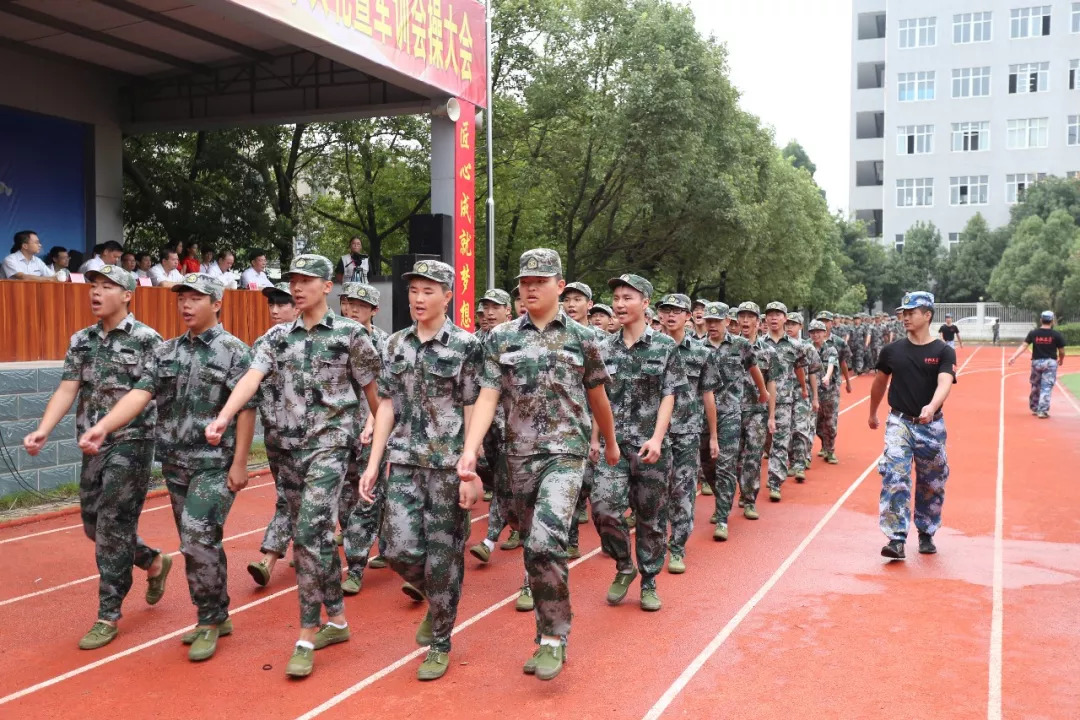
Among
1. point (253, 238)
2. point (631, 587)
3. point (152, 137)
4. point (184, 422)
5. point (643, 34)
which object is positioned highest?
point (643, 34)

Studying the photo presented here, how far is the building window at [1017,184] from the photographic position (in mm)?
61031

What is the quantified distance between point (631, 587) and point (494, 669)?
1.95 meters

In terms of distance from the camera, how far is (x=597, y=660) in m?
5.52

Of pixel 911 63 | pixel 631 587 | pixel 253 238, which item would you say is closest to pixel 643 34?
pixel 253 238

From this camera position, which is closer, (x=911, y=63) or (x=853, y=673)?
(x=853, y=673)

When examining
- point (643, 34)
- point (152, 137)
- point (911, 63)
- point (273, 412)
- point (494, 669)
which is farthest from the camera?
point (911, 63)

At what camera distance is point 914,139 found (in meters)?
64.2

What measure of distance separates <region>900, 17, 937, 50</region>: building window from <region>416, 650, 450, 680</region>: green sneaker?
67032 mm

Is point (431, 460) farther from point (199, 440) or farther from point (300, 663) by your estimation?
point (199, 440)

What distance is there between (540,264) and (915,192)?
6526 centimetres

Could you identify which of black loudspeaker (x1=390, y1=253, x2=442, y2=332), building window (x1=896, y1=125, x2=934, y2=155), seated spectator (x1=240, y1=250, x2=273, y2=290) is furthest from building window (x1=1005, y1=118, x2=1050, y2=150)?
black loudspeaker (x1=390, y1=253, x2=442, y2=332)

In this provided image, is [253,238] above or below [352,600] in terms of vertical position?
above

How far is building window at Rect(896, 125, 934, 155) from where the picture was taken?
63750 mm

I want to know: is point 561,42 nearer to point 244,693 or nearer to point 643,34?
point 643,34
